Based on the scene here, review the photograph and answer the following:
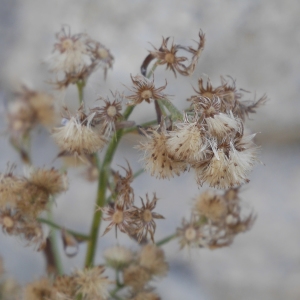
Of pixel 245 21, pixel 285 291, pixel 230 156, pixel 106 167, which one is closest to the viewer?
pixel 230 156

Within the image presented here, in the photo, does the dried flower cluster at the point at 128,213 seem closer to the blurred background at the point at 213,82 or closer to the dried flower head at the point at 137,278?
the dried flower head at the point at 137,278

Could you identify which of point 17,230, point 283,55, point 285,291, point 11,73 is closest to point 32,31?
point 11,73

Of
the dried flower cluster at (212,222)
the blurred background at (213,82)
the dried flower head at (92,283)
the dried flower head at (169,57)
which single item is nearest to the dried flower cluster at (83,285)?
the dried flower head at (92,283)

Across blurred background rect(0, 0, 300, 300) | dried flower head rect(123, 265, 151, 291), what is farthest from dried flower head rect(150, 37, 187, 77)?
blurred background rect(0, 0, 300, 300)

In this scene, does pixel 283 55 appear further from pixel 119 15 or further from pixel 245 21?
pixel 119 15

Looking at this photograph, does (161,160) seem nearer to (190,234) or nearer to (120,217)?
(120,217)

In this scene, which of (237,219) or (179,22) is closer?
(237,219)
